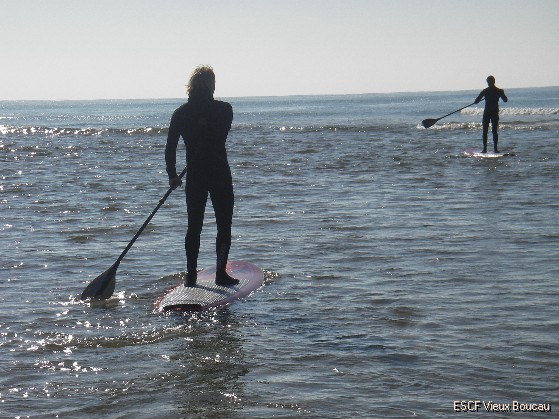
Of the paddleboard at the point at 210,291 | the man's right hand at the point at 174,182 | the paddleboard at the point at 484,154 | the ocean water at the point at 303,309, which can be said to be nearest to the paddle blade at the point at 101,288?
the ocean water at the point at 303,309

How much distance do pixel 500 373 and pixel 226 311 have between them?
8.11ft

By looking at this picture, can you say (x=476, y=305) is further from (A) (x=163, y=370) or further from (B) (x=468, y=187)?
(B) (x=468, y=187)

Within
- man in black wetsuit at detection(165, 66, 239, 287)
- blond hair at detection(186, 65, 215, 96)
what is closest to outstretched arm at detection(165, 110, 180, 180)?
man in black wetsuit at detection(165, 66, 239, 287)

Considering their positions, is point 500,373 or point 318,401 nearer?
point 318,401

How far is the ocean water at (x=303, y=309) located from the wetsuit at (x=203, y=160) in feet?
2.06

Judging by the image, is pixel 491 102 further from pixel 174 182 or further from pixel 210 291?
pixel 210 291

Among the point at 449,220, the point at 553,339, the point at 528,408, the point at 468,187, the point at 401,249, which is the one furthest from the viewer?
the point at 468,187

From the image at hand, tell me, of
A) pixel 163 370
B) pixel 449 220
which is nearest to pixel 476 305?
pixel 163 370

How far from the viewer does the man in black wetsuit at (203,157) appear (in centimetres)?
716

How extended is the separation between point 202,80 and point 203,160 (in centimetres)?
67

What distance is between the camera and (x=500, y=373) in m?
5.04

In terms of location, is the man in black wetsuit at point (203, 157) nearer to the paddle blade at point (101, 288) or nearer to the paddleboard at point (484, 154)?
the paddle blade at point (101, 288)

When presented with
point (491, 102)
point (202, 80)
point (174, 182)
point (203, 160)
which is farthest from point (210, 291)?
point (491, 102)

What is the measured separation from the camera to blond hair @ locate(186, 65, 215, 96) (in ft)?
23.3
